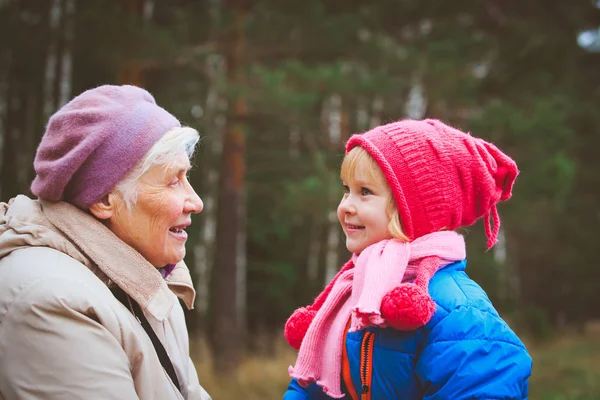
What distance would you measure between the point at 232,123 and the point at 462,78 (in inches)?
139

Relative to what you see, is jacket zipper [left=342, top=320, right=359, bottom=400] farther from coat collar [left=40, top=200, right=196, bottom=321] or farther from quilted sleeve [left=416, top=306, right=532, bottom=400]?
coat collar [left=40, top=200, right=196, bottom=321]

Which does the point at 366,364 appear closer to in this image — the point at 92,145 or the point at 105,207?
the point at 105,207

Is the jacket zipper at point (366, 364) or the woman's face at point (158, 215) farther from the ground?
the woman's face at point (158, 215)

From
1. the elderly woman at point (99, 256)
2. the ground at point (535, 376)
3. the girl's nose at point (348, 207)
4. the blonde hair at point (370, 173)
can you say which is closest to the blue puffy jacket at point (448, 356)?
the blonde hair at point (370, 173)

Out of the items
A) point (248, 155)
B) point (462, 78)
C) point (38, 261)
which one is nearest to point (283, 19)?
point (462, 78)

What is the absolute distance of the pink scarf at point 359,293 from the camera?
88.0 inches

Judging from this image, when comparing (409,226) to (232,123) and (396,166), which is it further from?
(232,123)

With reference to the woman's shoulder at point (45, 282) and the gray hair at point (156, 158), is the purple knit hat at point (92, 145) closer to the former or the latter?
the gray hair at point (156, 158)

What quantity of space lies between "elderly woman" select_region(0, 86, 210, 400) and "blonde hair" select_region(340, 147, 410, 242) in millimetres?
602

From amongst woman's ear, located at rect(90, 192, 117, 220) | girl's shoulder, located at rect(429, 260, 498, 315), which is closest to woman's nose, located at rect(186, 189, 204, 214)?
woman's ear, located at rect(90, 192, 117, 220)

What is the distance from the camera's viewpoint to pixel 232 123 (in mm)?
9547

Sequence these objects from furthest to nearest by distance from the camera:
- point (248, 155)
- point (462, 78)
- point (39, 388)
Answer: point (248, 155), point (462, 78), point (39, 388)

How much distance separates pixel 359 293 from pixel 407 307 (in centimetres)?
29

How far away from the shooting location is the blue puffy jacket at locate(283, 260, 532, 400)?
206 centimetres
